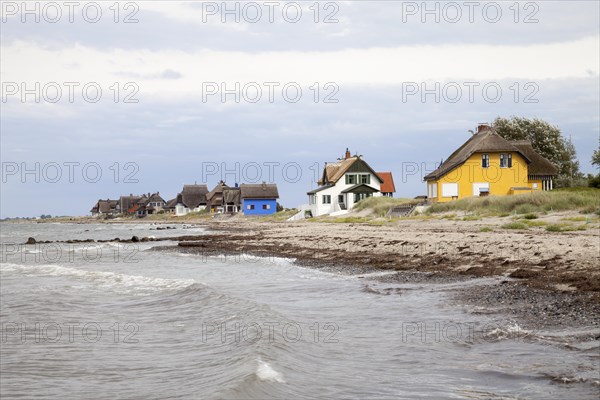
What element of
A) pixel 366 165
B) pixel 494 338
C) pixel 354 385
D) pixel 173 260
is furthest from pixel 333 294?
pixel 366 165

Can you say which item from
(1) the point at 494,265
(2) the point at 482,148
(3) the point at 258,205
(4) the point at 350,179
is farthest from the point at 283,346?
(3) the point at 258,205

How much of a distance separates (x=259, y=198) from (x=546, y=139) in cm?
4956

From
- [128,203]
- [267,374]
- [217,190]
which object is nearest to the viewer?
[267,374]

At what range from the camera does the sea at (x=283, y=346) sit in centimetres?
837

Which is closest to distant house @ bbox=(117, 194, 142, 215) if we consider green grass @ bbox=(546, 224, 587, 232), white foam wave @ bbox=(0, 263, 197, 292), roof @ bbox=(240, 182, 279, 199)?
roof @ bbox=(240, 182, 279, 199)

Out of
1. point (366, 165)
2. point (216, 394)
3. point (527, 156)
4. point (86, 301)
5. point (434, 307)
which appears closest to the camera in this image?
point (216, 394)

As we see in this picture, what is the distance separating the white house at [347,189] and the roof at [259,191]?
2962 centimetres

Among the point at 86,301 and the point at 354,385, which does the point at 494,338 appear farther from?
the point at 86,301

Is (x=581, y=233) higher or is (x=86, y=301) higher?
(x=581, y=233)

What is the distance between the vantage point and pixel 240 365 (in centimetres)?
988

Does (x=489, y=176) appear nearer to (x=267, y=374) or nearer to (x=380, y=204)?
(x=380, y=204)

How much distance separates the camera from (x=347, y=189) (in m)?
75.7

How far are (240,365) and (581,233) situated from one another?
17039 mm

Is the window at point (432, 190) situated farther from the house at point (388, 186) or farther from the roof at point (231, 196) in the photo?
the roof at point (231, 196)
